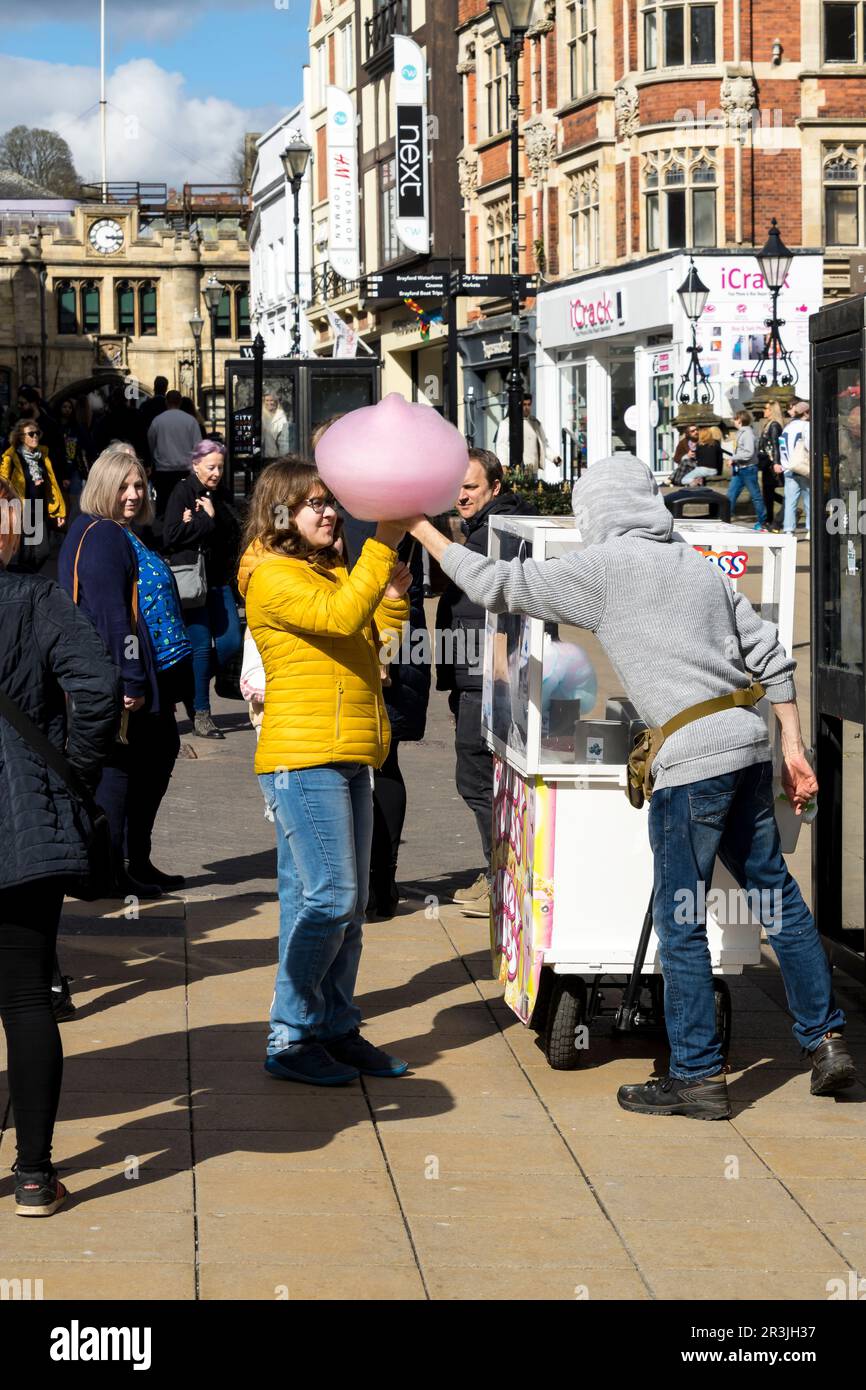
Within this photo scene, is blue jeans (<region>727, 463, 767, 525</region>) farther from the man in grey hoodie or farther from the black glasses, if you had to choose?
the black glasses

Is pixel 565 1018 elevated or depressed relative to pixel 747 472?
depressed

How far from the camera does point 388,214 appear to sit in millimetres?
50250

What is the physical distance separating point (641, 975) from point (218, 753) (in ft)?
23.9

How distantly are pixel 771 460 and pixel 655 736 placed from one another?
2170 centimetres

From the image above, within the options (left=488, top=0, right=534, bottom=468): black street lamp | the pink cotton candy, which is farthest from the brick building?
the pink cotton candy

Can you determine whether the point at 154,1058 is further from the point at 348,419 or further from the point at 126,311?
the point at 126,311

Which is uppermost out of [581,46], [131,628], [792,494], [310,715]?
[581,46]

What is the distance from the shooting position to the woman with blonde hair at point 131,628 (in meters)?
8.05

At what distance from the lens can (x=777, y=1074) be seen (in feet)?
20.6

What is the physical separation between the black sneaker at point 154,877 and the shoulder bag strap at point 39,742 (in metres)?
4.22

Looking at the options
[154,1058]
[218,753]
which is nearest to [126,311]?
[218,753]

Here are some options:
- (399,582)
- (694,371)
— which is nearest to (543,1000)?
(399,582)

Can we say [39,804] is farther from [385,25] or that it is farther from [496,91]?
[385,25]
